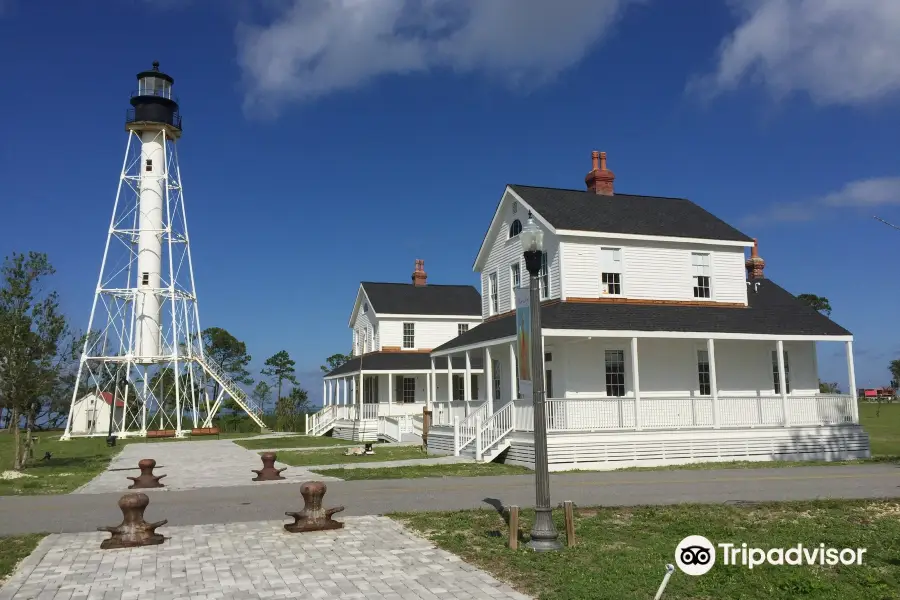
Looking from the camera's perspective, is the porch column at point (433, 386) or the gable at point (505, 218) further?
the porch column at point (433, 386)

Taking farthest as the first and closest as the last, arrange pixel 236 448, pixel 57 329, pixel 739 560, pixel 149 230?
1. pixel 149 230
2. pixel 236 448
3. pixel 57 329
4. pixel 739 560

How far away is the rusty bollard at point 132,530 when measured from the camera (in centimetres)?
1006

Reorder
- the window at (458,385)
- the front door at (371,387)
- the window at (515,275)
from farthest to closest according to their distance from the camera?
1. the front door at (371,387)
2. the window at (458,385)
3. the window at (515,275)

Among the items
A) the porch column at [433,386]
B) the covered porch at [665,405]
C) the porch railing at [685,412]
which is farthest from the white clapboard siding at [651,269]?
the porch column at [433,386]

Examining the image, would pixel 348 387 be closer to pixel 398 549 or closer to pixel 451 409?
pixel 451 409

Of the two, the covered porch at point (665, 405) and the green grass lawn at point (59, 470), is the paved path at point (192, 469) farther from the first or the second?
the covered porch at point (665, 405)

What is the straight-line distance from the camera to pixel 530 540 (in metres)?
9.77

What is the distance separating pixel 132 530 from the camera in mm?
10203

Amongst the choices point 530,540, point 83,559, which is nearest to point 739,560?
point 530,540

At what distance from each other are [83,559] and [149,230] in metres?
40.1

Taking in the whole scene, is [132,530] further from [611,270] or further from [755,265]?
[755,265]

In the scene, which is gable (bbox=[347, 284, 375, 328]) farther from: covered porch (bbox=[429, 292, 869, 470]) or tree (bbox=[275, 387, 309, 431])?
covered porch (bbox=[429, 292, 869, 470])

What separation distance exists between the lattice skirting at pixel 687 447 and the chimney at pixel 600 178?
11188mm

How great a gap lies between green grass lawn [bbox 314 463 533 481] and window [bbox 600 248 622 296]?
7727 millimetres
